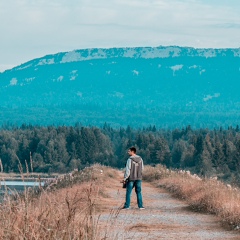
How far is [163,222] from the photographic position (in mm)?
17828

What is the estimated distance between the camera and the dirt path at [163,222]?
14.9 metres

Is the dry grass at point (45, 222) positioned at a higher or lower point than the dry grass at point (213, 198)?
higher

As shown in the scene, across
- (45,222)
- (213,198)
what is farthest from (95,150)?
(45,222)

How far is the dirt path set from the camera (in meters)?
14.9

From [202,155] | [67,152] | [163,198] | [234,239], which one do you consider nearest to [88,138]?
[67,152]

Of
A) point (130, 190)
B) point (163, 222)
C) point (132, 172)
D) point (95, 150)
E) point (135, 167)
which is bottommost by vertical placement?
point (95, 150)

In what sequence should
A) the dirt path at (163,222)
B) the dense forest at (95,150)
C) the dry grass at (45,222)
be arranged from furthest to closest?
the dense forest at (95,150)
the dirt path at (163,222)
the dry grass at (45,222)

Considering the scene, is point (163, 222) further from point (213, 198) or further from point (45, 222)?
point (45, 222)

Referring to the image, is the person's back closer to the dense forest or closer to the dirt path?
the dirt path

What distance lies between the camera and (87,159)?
15088 cm

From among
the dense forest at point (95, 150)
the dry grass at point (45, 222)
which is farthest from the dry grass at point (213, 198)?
the dense forest at point (95, 150)

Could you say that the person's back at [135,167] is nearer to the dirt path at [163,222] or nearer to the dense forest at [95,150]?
the dirt path at [163,222]

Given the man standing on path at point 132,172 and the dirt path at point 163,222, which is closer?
the dirt path at point 163,222

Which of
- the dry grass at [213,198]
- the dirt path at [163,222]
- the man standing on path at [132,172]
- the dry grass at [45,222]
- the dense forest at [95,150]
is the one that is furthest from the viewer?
the dense forest at [95,150]
